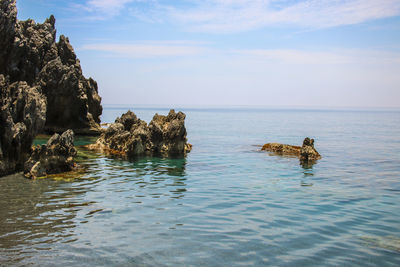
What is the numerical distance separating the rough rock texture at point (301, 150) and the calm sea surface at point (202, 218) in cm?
532

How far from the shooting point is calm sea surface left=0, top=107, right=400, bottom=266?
1045 cm

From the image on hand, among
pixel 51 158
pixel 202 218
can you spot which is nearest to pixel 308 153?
pixel 202 218

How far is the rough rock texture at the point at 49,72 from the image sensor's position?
4853cm

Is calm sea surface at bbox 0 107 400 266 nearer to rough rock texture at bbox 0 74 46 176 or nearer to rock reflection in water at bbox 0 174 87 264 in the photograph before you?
rock reflection in water at bbox 0 174 87 264

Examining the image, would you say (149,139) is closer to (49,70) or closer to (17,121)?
(17,121)

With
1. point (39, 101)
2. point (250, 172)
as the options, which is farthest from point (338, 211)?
point (39, 101)

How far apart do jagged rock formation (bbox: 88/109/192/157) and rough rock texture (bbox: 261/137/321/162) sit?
10023mm

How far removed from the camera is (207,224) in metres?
13.5

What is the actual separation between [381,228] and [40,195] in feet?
52.6

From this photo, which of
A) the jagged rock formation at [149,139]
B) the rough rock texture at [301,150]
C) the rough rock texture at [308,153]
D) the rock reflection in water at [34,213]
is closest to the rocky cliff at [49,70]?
the jagged rock formation at [149,139]

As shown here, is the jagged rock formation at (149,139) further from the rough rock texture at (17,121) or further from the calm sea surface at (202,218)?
the rough rock texture at (17,121)

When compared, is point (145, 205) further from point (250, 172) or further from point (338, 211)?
point (250, 172)

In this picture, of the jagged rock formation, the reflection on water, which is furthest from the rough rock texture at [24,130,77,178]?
the jagged rock formation

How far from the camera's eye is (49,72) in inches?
2087
